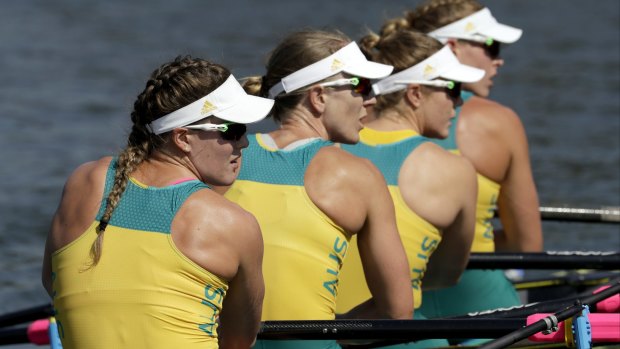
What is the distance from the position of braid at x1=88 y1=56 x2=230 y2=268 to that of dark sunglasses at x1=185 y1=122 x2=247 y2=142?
86mm

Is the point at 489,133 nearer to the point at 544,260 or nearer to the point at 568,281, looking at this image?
the point at 544,260

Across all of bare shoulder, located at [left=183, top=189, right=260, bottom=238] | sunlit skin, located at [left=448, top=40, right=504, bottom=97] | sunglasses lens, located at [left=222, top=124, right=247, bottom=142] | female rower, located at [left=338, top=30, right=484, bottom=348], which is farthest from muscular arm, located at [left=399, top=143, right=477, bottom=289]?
bare shoulder, located at [left=183, top=189, right=260, bottom=238]

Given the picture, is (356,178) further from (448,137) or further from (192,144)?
(448,137)

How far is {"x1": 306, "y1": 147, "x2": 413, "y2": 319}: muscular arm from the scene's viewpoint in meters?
4.43

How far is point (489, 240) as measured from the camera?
629 cm

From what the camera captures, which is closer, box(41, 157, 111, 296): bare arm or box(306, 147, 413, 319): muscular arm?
box(41, 157, 111, 296): bare arm

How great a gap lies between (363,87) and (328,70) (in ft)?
0.60

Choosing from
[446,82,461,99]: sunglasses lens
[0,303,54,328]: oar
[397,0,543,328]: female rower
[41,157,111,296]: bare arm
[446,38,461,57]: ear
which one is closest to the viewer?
[41,157,111,296]: bare arm

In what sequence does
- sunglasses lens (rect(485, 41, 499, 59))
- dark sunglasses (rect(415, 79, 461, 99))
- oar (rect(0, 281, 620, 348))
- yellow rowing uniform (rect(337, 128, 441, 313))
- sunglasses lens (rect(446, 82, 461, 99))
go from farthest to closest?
sunglasses lens (rect(485, 41, 499, 59)) → sunglasses lens (rect(446, 82, 461, 99)) → dark sunglasses (rect(415, 79, 461, 99)) → yellow rowing uniform (rect(337, 128, 441, 313)) → oar (rect(0, 281, 620, 348))

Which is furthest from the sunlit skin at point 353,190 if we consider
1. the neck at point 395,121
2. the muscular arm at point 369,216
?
the neck at point 395,121

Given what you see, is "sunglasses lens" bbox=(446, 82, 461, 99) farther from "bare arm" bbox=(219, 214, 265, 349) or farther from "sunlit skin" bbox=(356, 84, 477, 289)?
"bare arm" bbox=(219, 214, 265, 349)

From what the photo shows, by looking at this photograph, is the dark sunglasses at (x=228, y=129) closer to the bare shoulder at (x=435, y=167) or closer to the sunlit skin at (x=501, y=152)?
the bare shoulder at (x=435, y=167)

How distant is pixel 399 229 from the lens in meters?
5.08

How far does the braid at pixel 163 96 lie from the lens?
3.90 metres
